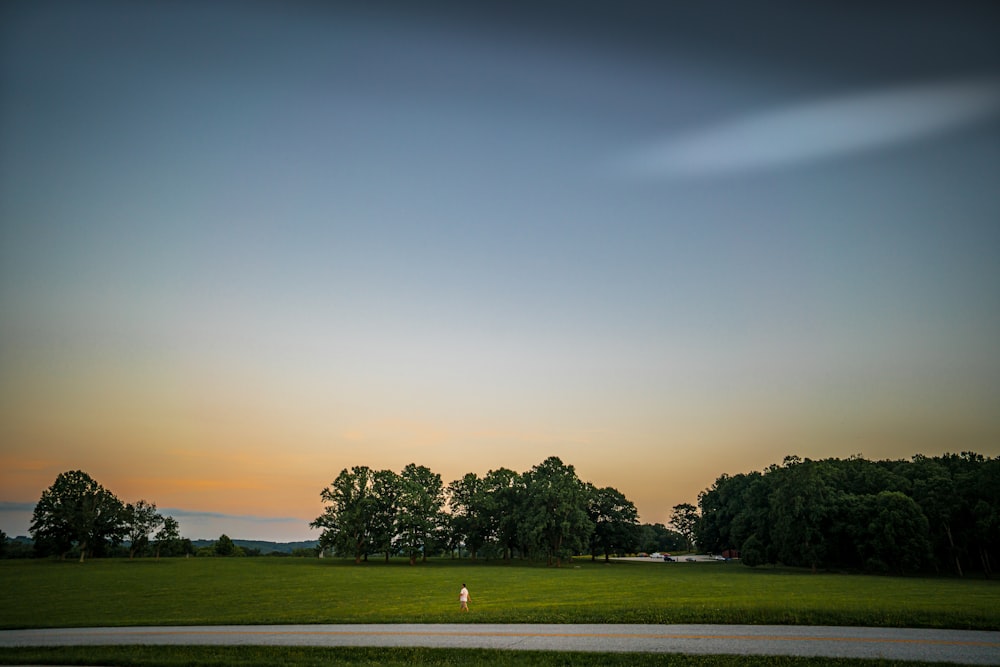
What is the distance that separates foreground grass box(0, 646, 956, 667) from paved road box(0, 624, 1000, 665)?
0.74 metres

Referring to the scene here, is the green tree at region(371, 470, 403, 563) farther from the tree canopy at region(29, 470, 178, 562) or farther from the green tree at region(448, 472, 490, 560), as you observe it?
the tree canopy at region(29, 470, 178, 562)

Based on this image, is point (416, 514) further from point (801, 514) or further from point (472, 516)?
point (801, 514)

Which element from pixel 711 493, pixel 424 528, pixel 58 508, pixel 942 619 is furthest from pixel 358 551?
pixel 942 619

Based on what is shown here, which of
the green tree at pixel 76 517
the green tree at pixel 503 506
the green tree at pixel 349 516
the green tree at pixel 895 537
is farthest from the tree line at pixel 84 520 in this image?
the green tree at pixel 895 537

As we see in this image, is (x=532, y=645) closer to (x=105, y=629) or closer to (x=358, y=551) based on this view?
(x=105, y=629)

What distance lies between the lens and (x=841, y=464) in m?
100

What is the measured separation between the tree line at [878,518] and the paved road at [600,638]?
2390 inches

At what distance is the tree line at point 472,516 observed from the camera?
298ft

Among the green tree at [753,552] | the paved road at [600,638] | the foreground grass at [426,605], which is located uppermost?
the paved road at [600,638]

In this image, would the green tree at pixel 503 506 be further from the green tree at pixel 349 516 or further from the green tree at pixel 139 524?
the green tree at pixel 139 524

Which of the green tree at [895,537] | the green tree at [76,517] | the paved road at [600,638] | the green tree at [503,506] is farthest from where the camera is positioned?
the green tree at [503,506]

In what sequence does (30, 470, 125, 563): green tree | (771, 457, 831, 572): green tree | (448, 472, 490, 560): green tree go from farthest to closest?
1. (448, 472, 490, 560): green tree
2. (30, 470, 125, 563): green tree
3. (771, 457, 831, 572): green tree

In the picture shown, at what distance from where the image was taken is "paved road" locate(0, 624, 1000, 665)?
1612cm

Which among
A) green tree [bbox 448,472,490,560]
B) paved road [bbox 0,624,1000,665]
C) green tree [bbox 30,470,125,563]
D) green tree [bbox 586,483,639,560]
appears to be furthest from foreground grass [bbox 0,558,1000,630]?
green tree [bbox 586,483,639,560]
